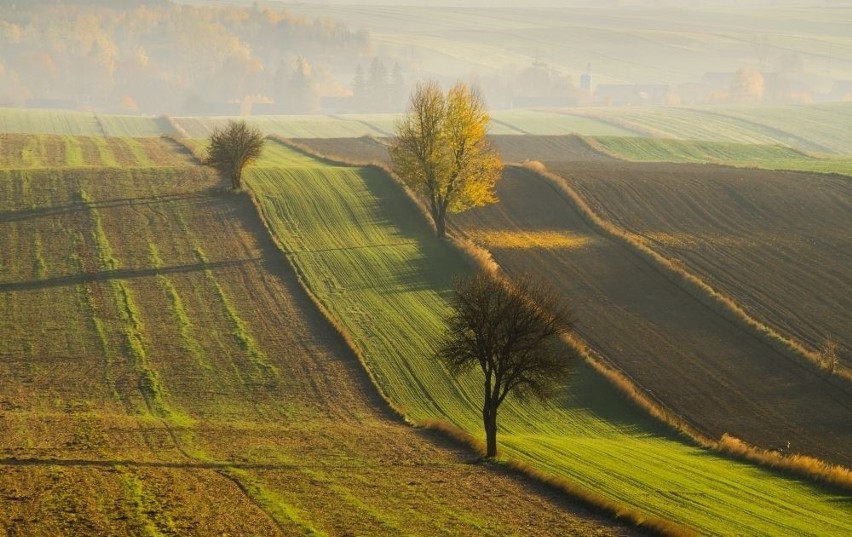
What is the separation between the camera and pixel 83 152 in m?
88.9

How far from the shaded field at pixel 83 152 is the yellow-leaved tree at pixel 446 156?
24.6 m

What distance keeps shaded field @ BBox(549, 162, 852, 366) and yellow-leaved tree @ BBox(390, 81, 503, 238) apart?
10.2 m

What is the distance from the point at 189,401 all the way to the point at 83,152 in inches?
2057

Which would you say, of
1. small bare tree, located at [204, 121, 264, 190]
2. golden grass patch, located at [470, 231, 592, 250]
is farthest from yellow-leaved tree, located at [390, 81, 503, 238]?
small bare tree, located at [204, 121, 264, 190]

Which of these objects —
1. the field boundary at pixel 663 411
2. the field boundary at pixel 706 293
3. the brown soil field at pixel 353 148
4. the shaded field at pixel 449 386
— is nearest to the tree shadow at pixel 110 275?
the shaded field at pixel 449 386

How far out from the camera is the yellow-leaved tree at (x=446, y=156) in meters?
67.6

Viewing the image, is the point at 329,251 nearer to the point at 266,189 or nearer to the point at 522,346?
the point at 266,189

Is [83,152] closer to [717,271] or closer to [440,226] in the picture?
[440,226]

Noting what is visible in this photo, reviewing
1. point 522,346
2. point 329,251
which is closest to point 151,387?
point 522,346

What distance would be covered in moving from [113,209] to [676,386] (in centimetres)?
3867

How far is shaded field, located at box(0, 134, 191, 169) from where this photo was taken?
82.0 meters

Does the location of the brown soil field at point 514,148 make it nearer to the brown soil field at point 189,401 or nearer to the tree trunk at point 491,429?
the brown soil field at point 189,401

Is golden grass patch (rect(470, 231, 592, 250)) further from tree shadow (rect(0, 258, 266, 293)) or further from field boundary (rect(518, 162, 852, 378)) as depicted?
tree shadow (rect(0, 258, 266, 293))

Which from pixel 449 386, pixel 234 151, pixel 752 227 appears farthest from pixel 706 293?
pixel 234 151
